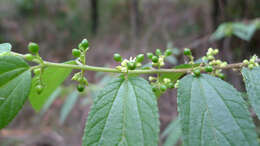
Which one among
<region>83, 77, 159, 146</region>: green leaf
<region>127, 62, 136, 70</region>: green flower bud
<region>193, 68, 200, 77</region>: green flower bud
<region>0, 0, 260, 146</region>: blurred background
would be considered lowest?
<region>83, 77, 159, 146</region>: green leaf

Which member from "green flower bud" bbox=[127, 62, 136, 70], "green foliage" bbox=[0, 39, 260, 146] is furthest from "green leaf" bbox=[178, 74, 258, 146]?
"green flower bud" bbox=[127, 62, 136, 70]

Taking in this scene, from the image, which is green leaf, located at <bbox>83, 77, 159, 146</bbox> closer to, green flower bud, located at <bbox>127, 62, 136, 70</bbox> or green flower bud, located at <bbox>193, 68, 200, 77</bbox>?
green flower bud, located at <bbox>127, 62, 136, 70</bbox>

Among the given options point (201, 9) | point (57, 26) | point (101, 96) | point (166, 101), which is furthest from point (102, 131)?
point (57, 26)

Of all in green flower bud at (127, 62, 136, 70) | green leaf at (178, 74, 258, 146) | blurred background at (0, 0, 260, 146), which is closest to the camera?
green leaf at (178, 74, 258, 146)

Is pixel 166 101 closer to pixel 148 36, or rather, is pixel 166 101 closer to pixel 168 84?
pixel 148 36

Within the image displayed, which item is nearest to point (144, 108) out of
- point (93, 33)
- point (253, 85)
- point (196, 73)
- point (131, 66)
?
point (131, 66)

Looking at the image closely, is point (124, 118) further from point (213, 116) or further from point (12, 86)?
point (12, 86)
